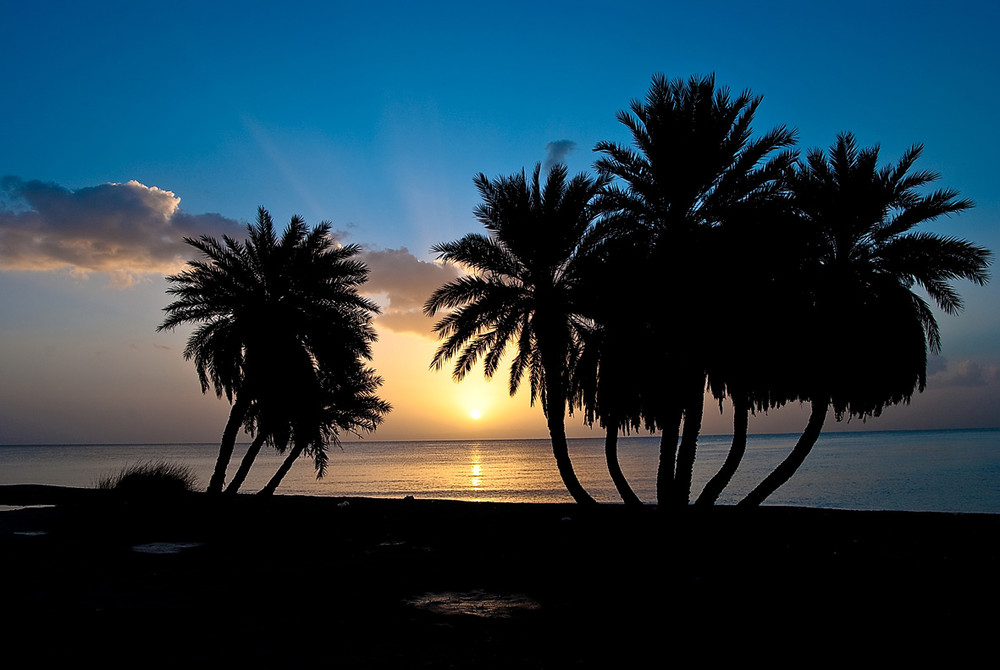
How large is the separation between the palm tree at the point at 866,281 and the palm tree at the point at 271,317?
15624 millimetres

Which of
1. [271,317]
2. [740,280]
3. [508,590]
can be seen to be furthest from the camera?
[271,317]

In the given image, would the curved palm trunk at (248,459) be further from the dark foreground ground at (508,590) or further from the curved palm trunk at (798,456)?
the curved palm trunk at (798,456)

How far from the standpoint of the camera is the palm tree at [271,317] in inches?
992

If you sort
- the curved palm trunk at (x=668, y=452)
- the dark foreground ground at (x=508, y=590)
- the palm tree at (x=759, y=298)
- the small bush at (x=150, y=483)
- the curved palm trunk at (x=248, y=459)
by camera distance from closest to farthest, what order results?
the dark foreground ground at (x=508, y=590), the palm tree at (x=759, y=298), the curved palm trunk at (x=668, y=452), the small bush at (x=150, y=483), the curved palm trunk at (x=248, y=459)

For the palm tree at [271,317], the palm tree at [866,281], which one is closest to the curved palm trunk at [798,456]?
the palm tree at [866,281]

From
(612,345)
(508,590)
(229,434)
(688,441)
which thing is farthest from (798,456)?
(229,434)

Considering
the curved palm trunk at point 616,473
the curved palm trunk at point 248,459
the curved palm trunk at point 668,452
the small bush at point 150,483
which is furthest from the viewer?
the curved palm trunk at point 248,459

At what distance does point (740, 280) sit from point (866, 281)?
164 inches

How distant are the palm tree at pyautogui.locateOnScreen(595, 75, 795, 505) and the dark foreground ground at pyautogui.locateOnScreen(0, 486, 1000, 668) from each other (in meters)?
3.40

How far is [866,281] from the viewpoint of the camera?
63.4ft

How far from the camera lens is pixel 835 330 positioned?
18641mm

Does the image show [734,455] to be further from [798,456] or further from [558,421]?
[558,421]

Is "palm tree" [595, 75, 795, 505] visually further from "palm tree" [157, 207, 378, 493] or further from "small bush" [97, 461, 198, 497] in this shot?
"small bush" [97, 461, 198, 497]

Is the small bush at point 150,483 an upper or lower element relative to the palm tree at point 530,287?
lower
